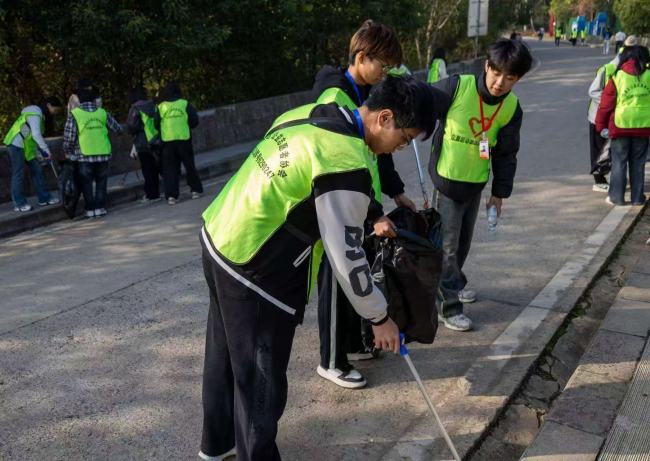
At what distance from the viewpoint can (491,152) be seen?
4137mm

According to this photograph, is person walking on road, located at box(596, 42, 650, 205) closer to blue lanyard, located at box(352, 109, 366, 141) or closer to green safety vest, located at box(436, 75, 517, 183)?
green safety vest, located at box(436, 75, 517, 183)

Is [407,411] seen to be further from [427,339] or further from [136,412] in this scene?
[136,412]

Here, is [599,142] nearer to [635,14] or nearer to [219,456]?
[219,456]

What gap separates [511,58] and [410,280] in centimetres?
149

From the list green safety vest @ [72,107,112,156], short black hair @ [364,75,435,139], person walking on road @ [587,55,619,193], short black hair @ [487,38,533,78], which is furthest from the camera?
green safety vest @ [72,107,112,156]

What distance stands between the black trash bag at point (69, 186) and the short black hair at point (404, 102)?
6.35 m

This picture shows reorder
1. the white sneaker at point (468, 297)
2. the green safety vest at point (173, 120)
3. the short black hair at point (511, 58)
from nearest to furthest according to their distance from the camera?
the short black hair at point (511, 58) → the white sneaker at point (468, 297) → the green safety vest at point (173, 120)

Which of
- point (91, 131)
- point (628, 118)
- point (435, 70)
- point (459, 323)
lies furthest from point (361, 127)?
point (435, 70)

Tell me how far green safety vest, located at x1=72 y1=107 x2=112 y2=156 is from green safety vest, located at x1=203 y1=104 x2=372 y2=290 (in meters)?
5.91

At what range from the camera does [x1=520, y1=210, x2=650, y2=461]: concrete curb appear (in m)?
3.01

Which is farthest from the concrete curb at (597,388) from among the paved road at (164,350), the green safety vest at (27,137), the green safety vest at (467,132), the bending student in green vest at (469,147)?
the green safety vest at (27,137)

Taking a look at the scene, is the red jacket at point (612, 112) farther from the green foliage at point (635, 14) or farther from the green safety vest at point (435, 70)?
the green foliage at point (635, 14)

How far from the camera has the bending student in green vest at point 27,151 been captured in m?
7.86

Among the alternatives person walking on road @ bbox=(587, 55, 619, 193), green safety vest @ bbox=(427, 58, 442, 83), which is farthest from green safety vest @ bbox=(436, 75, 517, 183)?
green safety vest @ bbox=(427, 58, 442, 83)
